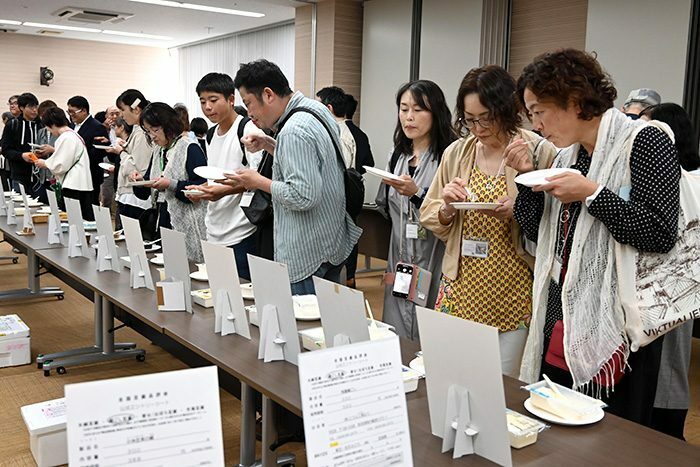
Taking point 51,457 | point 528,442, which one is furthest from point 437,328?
point 51,457

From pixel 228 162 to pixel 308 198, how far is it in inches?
36.4

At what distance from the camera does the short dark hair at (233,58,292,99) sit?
2.54 m

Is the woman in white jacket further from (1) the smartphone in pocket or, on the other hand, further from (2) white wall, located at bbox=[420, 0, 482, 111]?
(1) the smartphone in pocket

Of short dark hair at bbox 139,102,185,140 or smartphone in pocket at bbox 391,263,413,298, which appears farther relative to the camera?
short dark hair at bbox 139,102,185,140

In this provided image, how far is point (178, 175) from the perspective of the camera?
3.54 m

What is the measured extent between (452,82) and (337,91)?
1.71 metres

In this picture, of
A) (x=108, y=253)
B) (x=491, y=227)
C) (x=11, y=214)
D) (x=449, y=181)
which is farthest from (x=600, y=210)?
(x=11, y=214)

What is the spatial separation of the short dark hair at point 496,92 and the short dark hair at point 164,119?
6.86 feet

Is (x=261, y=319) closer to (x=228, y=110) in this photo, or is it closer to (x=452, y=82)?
(x=228, y=110)

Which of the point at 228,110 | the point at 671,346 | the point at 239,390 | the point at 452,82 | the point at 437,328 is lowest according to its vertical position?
the point at 239,390

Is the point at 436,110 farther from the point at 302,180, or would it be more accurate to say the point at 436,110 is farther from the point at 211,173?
the point at 211,173

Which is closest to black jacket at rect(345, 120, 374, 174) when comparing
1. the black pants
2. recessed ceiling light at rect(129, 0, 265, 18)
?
the black pants

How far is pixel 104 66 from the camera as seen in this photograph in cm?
1312

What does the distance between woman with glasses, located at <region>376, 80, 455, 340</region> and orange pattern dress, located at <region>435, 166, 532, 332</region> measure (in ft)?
1.43
